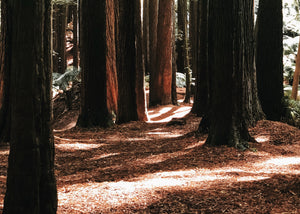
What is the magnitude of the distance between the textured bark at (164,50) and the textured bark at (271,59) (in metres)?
6.52

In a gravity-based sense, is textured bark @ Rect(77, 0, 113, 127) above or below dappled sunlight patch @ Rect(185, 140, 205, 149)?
above

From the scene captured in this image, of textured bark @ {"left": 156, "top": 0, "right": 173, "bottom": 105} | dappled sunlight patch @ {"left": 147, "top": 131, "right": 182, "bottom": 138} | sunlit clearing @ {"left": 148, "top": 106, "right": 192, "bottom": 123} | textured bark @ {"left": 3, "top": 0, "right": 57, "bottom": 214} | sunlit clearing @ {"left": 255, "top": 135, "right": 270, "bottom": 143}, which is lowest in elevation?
dappled sunlight patch @ {"left": 147, "top": 131, "right": 182, "bottom": 138}

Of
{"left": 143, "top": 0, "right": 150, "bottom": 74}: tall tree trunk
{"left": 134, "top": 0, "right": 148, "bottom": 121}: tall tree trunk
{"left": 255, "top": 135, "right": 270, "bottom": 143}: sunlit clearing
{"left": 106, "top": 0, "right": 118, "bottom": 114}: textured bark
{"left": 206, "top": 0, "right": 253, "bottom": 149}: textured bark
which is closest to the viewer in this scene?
{"left": 206, "top": 0, "right": 253, "bottom": 149}: textured bark

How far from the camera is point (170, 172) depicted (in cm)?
598

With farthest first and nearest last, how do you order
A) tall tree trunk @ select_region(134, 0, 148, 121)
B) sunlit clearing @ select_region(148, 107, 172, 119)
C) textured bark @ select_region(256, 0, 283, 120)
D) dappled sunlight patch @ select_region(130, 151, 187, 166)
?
1. sunlit clearing @ select_region(148, 107, 172, 119)
2. tall tree trunk @ select_region(134, 0, 148, 121)
3. textured bark @ select_region(256, 0, 283, 120)
4. dappled sunlight patch @ select_region(130, 151, 187, 166)

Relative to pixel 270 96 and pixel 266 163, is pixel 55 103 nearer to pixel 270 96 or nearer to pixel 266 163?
pixel 270 96

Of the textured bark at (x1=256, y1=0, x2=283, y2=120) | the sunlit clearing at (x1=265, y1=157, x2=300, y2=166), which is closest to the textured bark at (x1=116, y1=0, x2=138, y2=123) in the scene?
the textured bark at (x1=256, y1=0, x2=283, y2=120)

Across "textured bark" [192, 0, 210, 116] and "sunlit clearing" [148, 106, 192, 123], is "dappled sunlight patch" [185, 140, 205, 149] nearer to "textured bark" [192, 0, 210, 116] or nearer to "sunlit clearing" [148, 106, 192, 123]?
"textured bark" [192, 0, 210, 116]

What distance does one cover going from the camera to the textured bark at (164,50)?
1777 cm

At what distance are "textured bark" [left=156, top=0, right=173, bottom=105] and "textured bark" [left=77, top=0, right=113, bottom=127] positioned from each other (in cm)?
683

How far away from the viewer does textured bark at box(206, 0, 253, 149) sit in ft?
24.4

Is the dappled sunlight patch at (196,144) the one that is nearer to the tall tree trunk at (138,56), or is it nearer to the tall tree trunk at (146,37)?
the tall tree trunk at (138,56)

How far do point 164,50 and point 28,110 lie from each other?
589 inches

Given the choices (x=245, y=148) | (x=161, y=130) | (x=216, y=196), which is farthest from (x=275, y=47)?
(x=216, y=196)
